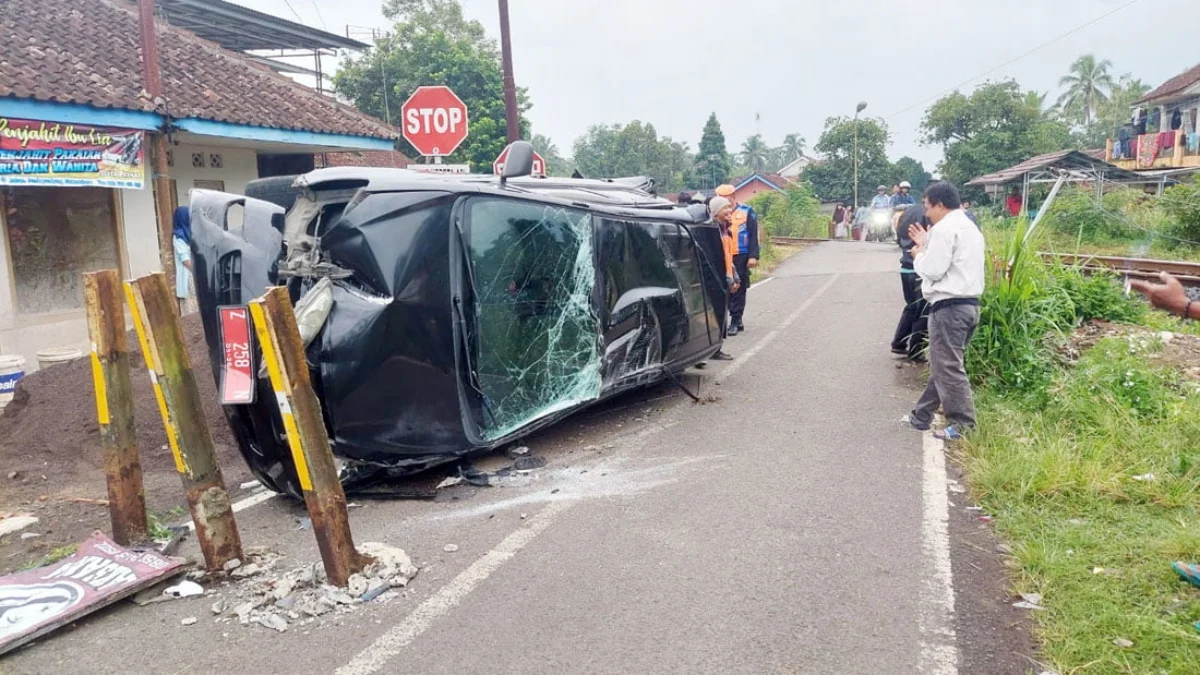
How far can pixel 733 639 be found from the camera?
3.33 m

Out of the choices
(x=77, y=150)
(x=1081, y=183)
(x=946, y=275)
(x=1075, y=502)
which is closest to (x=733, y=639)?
(x=1075, y=502)

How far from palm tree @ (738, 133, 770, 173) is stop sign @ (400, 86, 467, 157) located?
9011 cm

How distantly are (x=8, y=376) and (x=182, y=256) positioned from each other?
259cm

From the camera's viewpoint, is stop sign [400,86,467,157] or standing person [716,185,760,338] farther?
stop sign [400,86,467,157]

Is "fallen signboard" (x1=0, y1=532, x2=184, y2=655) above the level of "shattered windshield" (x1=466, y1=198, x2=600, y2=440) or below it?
below

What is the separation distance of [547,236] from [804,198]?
103ft

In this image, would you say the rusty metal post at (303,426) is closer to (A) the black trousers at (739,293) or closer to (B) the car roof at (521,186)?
(B) the car roof at (521,186)

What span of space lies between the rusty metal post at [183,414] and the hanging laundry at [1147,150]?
41.3 meters

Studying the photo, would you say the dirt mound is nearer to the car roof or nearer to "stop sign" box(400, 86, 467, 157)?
the car roof

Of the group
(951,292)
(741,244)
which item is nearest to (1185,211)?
(741,244)

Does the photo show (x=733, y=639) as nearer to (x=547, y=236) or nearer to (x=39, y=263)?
(x=547, y=236)

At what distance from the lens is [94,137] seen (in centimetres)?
930

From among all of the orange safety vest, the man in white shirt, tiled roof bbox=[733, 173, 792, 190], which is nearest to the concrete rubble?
the man in white shirt

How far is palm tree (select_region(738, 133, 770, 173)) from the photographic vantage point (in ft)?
330
